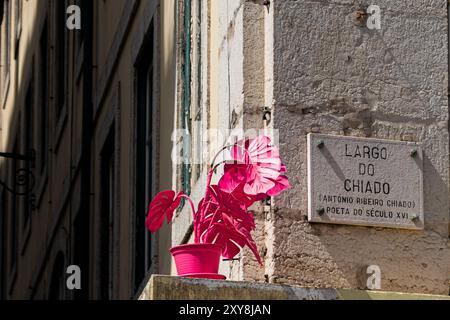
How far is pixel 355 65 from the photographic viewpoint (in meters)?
10.9

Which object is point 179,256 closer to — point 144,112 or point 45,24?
point 144,112

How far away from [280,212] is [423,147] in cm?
107

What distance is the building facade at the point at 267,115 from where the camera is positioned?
1048 cm

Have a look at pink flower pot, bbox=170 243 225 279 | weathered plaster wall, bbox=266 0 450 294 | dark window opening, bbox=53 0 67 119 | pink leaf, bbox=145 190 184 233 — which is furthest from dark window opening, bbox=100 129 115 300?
pink flower pot, bbox=170 243 225 279

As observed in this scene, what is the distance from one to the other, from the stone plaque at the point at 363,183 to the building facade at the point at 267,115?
2.5 inches

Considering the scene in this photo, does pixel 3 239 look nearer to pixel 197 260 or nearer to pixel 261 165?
pixel 261 165

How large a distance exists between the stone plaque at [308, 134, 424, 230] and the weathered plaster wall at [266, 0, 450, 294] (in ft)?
0.21

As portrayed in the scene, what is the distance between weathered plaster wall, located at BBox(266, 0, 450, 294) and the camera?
34.2ft

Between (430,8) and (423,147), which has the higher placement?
(430,8)

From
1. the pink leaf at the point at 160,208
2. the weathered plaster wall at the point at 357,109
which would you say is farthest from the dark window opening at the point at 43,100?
A: the pink leaf at the point at 160,208

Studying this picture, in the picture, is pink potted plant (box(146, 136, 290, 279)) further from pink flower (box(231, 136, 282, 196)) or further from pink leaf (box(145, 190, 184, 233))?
pink leaf (box(145, 190, 184, 233))

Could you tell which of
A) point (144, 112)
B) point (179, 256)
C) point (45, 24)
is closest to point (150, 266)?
point (144, 112)

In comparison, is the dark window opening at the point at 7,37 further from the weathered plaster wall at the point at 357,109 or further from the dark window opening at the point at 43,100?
the weathered plaster wall at the point at 357,109
